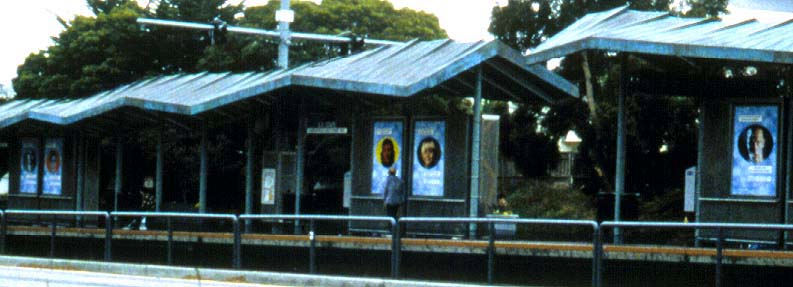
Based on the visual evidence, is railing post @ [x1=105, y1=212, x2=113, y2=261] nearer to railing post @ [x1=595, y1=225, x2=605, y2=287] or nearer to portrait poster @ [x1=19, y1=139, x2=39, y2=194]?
railing post @ [x1=595, y1=225, x2=605, y2=287]

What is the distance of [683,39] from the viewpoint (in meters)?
21.8

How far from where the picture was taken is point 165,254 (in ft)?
77.2

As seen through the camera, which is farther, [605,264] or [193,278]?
[193,278]

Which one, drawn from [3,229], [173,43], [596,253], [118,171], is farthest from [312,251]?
[173,43]

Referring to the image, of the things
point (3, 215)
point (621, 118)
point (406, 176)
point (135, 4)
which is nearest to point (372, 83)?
point (406, 176)

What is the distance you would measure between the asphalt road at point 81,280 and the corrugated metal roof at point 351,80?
4707 millimetres

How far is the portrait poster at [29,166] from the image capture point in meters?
35.7

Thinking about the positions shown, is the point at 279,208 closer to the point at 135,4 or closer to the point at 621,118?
the point at 621,118

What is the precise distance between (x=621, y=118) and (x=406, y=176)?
4673mm

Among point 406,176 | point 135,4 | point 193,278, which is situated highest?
point 135,4

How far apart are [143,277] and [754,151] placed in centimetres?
967

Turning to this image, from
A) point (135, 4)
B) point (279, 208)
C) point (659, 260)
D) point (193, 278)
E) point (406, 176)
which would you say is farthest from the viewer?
point (135, 4)

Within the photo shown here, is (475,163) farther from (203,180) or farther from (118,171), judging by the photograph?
(118,171)

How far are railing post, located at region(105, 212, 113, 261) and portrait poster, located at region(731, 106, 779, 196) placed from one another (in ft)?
33.4
